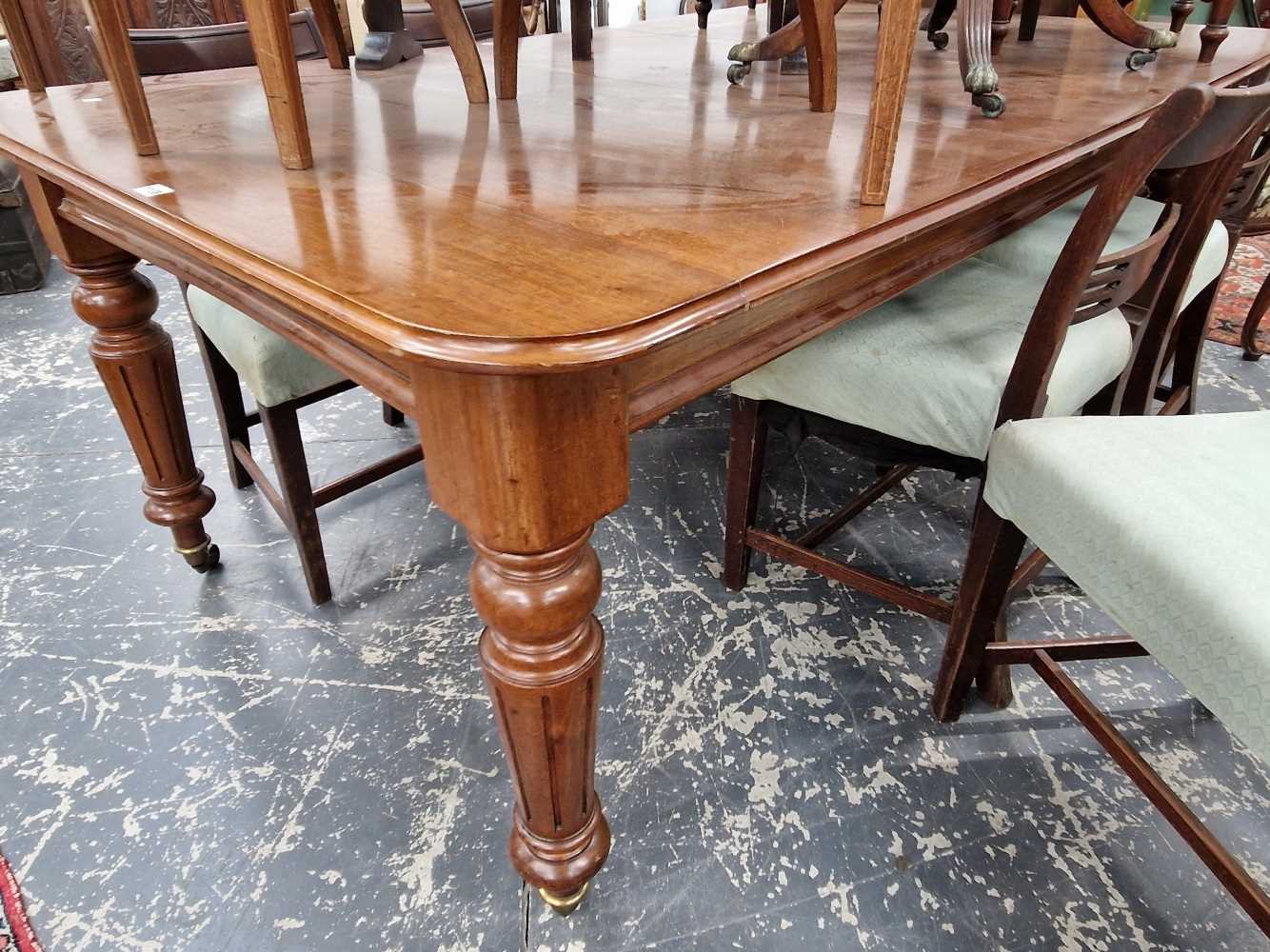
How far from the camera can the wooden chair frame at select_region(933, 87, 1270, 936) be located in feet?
2.77

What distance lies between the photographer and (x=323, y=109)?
46.2 inches

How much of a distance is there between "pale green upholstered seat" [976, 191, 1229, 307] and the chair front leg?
0.47 m

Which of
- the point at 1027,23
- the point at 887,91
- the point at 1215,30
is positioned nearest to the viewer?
the point at 887,91

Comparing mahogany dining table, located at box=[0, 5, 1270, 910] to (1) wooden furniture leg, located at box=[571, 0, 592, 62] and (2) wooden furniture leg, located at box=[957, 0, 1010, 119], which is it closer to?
(2) wooden furniture leg, located at box=[957, 0, 1010, 119]

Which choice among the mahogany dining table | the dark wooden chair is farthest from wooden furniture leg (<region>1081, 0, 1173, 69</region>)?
the dark wooden chair

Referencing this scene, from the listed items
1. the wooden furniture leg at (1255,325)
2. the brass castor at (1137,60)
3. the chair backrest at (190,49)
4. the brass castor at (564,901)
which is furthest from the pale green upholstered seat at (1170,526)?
the chair backrest at (190,49)

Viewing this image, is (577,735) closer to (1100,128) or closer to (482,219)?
(482,219)

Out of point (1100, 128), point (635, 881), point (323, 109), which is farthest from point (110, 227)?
point (1100, 128)

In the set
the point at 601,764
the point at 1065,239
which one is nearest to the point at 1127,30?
the point at 1065,239

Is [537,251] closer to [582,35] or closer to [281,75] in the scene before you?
[281,75]

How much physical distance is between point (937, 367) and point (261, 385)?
0.96 m

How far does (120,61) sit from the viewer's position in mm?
891

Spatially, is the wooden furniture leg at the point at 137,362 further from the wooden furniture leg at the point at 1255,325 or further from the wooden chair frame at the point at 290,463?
the wooden furniture leg at the point at 1255,325

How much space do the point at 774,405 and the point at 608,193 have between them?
553 mm
